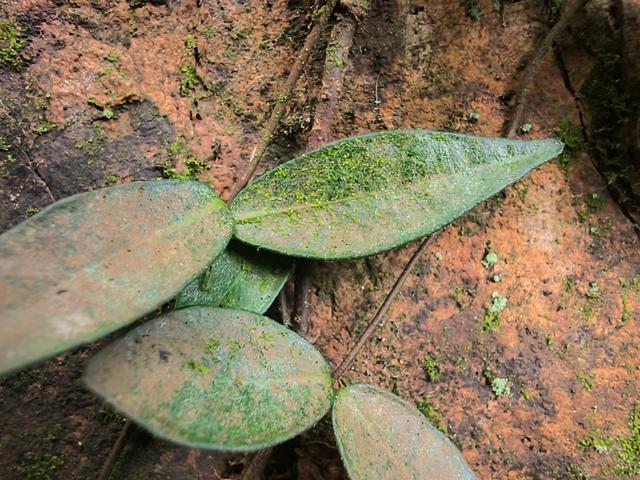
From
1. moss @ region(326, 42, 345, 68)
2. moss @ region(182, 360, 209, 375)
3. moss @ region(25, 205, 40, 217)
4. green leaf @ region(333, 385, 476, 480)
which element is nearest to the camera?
moss @ region(182, 360, 209, 375)

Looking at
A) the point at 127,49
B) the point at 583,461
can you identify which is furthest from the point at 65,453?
the point at 583,461

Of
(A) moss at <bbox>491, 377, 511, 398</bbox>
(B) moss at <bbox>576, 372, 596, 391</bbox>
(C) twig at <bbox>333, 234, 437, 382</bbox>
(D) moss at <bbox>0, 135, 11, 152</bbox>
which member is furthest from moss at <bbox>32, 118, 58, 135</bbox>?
(B) moss at <bbox>576, 372, 596, 391</bbox>

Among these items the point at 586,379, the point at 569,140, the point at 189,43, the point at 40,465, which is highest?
the point at 569,140

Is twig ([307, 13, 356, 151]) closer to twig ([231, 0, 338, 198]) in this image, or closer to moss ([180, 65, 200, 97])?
twig ([231, 0, 338, 198])

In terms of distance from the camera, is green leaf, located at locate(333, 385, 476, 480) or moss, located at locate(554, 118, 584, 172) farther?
moss, located at locate(554, 118, 584, 172)

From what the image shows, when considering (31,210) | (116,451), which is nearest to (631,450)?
(116,451)

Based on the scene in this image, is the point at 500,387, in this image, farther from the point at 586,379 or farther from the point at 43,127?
the point at 43,127

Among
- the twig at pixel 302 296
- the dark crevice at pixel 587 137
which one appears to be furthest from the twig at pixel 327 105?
the dark crevice at pixel 587 137
